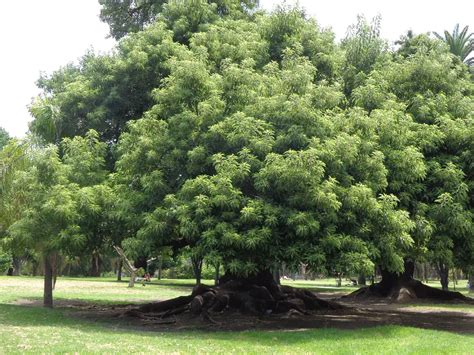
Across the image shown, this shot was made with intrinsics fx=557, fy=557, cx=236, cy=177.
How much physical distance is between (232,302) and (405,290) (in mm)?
17847

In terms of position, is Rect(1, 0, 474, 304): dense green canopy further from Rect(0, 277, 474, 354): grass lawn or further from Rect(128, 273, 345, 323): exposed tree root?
Rect(128, 273, 345, 323): exposed tree root

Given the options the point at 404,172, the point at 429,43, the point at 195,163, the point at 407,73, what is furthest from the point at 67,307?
the point at 429,43

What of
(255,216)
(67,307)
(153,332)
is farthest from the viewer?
(67,307)

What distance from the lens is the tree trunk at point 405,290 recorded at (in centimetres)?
3594

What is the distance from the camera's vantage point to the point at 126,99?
24656 millimetres

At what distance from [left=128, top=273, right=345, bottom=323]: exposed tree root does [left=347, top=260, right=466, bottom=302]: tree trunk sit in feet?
44.1

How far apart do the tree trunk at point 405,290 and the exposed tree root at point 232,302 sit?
1344 centimetres

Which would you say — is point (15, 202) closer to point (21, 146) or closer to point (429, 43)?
point (21, 146)

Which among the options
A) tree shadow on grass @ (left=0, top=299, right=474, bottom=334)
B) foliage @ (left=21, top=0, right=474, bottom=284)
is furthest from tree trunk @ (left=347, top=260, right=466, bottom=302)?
foliage @ (left=21, top=0, right=474, bottom=284)

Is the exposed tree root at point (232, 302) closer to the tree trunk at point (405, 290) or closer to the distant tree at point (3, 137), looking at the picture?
the tree trunk at point (405, 290)

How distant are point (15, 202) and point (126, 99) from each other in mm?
6434

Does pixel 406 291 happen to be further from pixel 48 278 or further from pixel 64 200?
pixel 64 200

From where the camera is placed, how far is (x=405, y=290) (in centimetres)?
3606

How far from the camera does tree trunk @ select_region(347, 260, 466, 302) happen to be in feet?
118
